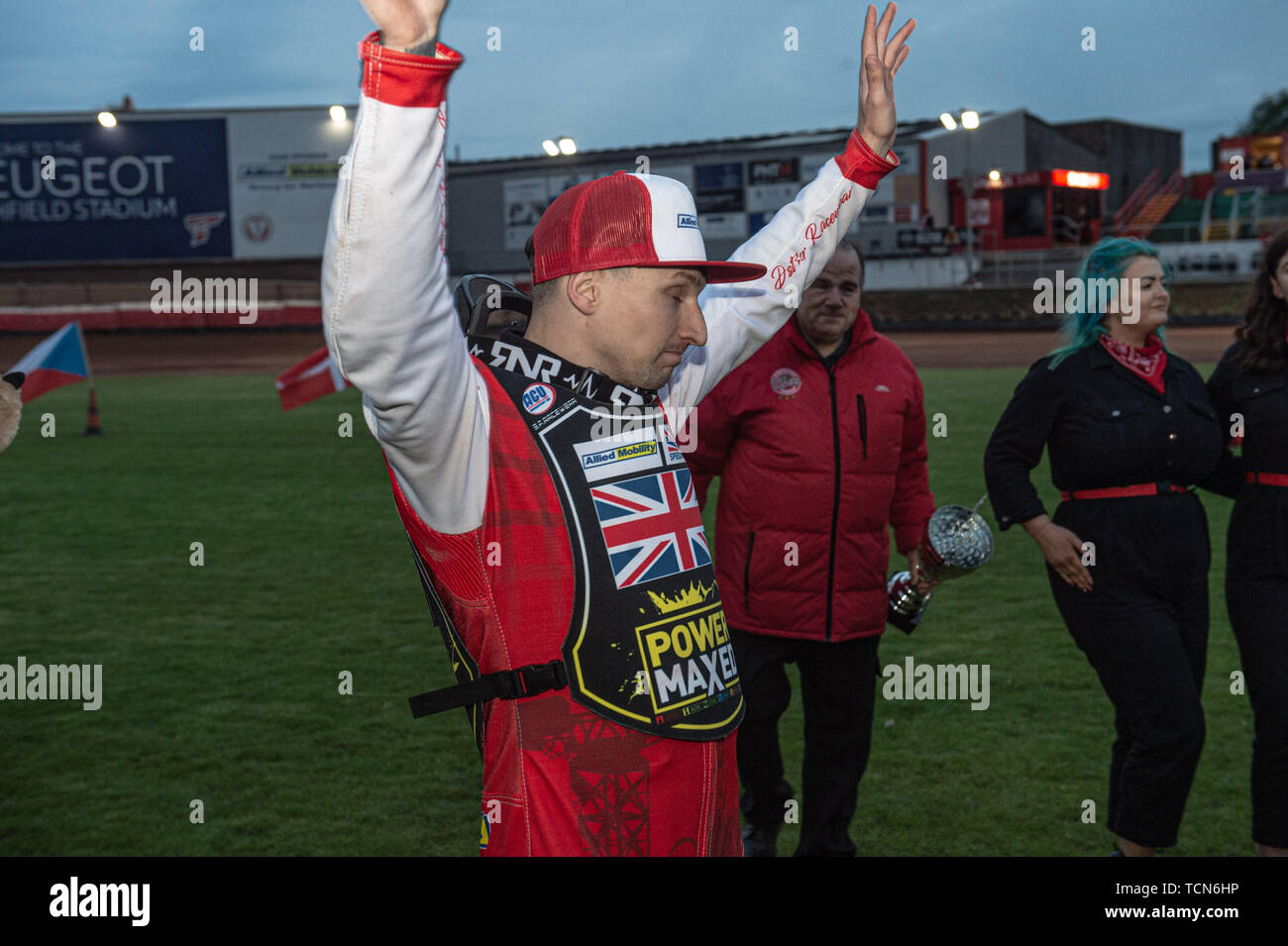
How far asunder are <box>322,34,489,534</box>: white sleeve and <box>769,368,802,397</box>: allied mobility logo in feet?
8.68

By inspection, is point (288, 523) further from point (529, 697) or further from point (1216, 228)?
point (1216, 228)

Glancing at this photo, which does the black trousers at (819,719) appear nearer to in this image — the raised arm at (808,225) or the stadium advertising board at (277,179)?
the raised arm at (808,225)

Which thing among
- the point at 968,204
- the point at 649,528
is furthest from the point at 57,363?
the point at 968,204

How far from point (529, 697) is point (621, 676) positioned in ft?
0.51

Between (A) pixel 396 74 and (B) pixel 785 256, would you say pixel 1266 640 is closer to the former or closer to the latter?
(B) pixel 785 256

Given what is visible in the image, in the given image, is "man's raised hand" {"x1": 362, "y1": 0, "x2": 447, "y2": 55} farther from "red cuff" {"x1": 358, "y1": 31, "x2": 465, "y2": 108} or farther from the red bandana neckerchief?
the red bandana neckerchief

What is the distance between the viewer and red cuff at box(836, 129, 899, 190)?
2963 mm

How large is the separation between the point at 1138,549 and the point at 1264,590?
45 centimetres

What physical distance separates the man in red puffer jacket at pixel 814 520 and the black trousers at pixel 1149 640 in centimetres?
73

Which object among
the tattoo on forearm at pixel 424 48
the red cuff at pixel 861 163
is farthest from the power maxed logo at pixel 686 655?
the red cuff at pixel 861 163

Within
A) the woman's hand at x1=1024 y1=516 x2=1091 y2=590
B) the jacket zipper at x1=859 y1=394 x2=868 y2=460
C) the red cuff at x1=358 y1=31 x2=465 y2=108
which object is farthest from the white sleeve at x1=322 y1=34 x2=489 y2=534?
the woman's hand at x1=1024 y1=516 x2=1091 y2=590
